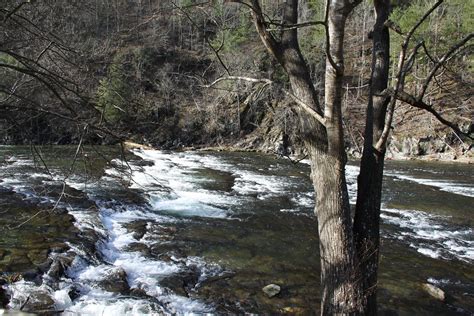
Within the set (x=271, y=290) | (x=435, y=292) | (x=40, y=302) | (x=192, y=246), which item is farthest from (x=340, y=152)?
(x=192, y=246)

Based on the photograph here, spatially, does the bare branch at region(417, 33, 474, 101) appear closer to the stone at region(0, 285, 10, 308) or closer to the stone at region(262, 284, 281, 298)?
the stone at region(262, 284, 281, 298)

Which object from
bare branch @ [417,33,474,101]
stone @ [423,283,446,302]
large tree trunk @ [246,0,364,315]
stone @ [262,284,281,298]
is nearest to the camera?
bare branch @ [417,33,474,101]

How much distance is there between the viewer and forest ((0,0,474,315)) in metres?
4.05

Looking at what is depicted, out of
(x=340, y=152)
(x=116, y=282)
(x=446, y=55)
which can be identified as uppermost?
(x=446, y=55)

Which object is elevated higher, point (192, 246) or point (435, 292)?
point (192, 246)

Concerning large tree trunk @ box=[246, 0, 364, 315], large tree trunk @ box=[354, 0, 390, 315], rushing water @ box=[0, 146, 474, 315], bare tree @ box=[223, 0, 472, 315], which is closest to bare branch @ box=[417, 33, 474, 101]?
bare tree @ box=[223, 0, 472, 315]

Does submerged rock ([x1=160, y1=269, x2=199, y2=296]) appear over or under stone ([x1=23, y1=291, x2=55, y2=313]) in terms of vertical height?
under

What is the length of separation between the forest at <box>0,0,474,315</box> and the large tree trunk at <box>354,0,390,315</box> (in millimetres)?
16

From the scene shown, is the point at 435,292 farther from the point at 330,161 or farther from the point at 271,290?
the point at 330,161

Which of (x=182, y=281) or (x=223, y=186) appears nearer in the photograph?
(x=182, y=281)

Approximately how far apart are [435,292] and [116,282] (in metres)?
6.08

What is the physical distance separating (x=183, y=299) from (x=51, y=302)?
2.15 metres

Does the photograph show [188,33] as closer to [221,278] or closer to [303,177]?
[303,177]

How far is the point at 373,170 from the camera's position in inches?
180
